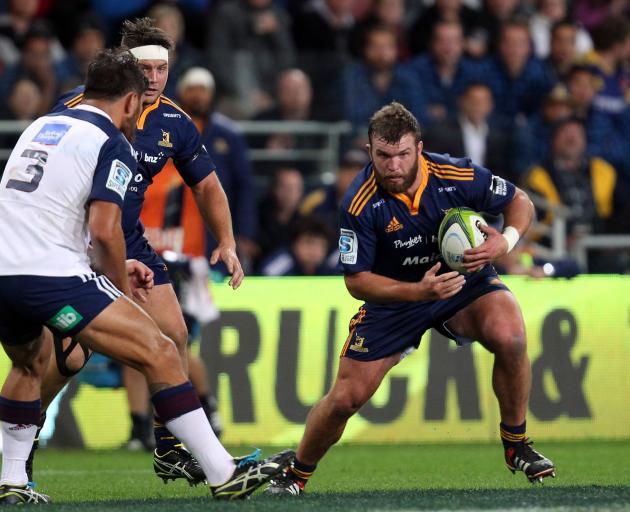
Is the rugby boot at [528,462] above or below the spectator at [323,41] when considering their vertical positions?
below

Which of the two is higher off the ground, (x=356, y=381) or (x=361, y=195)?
(x=361, y=195)

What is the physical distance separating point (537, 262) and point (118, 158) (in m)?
7.09

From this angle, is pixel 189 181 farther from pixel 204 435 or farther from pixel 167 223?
pixel 167 223

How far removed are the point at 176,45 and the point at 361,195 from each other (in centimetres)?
649

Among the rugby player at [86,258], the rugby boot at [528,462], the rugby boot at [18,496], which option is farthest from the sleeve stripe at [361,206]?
the rugby boot at [18,496]

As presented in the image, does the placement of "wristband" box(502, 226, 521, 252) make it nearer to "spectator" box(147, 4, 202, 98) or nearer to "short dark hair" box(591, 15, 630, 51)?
"spectator" box(147, 4, 202, 98)

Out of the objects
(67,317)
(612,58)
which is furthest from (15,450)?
(612,58)

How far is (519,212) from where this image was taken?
25.4 feet

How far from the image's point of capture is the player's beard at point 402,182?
7438mm

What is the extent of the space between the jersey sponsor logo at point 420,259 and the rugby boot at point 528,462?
3.73 ft

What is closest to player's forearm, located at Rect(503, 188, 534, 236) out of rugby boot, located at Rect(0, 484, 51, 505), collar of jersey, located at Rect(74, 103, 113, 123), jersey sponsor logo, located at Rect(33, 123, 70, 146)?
collar of jersey, located at Rect(74, 103, 113, 123)

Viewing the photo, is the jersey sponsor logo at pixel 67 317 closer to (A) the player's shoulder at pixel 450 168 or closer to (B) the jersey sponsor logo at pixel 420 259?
(B) the jersey sponsor logo at pixel 420 259

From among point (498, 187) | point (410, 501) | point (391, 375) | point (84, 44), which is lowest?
point (391, 375)

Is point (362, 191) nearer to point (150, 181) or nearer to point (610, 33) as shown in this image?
point (150, 181)
